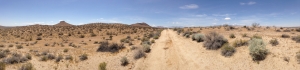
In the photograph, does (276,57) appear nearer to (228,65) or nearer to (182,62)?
(228,65)

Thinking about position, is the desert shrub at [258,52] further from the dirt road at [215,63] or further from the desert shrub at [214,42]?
the desert shrub at [214,42]

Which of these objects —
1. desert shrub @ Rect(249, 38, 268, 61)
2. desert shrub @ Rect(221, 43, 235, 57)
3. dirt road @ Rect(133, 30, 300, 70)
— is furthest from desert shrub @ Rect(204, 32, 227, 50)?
desert shrub @ Rect(249, 38, 268, 61)

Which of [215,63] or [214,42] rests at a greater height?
[214,42]

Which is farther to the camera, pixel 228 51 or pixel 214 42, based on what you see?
pixel 214 42

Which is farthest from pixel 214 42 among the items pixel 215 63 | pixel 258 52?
pixel 258 52

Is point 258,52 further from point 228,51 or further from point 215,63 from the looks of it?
point 215,63

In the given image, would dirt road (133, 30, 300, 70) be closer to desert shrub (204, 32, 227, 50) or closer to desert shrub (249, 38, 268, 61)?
desert shrub (249, 38, 268, 61)

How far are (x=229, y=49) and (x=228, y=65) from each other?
2090 mm

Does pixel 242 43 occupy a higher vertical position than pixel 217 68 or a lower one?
higher

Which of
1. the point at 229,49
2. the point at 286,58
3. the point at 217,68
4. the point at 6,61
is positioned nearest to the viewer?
the point at 286,58

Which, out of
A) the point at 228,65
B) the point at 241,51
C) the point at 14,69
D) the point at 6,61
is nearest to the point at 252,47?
the point at 241,51

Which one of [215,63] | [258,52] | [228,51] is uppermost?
[258,52]

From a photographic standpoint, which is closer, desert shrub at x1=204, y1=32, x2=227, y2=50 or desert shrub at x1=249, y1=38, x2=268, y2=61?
desert shrub at x1=249, y1=38, x2=268, y2=61

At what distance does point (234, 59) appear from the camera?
12.1 metres
